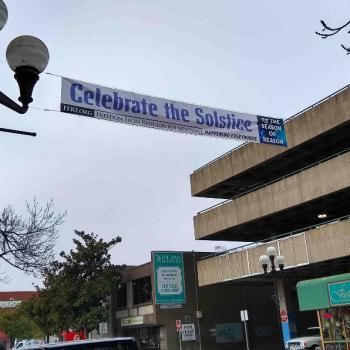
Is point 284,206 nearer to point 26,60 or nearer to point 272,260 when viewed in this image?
point 272,260

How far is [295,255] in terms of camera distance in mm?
29859

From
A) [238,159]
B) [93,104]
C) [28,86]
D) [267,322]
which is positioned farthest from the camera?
[267,322]

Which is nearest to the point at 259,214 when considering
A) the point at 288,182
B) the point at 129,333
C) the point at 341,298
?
the point at 288,182

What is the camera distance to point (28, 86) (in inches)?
223

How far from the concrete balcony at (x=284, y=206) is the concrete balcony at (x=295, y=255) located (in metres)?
1.78

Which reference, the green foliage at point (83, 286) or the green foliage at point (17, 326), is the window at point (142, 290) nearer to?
the green foliage at point (83, 286)

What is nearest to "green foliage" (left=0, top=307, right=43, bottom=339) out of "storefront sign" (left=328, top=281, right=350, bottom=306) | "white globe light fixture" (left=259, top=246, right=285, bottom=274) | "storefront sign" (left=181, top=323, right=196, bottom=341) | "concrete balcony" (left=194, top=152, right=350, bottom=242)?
"storefront sign" (left=181, top=323, right=196, bottom=341)

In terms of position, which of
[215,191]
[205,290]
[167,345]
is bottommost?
[167,345]

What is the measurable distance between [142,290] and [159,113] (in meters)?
32.2

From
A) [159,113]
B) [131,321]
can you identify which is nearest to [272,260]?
[159,113]

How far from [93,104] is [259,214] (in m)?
22.2

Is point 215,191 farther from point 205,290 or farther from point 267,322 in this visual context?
point 267,322

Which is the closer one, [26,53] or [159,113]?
[26,53]

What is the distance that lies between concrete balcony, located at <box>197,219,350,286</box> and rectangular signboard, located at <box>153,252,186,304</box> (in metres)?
3.74
